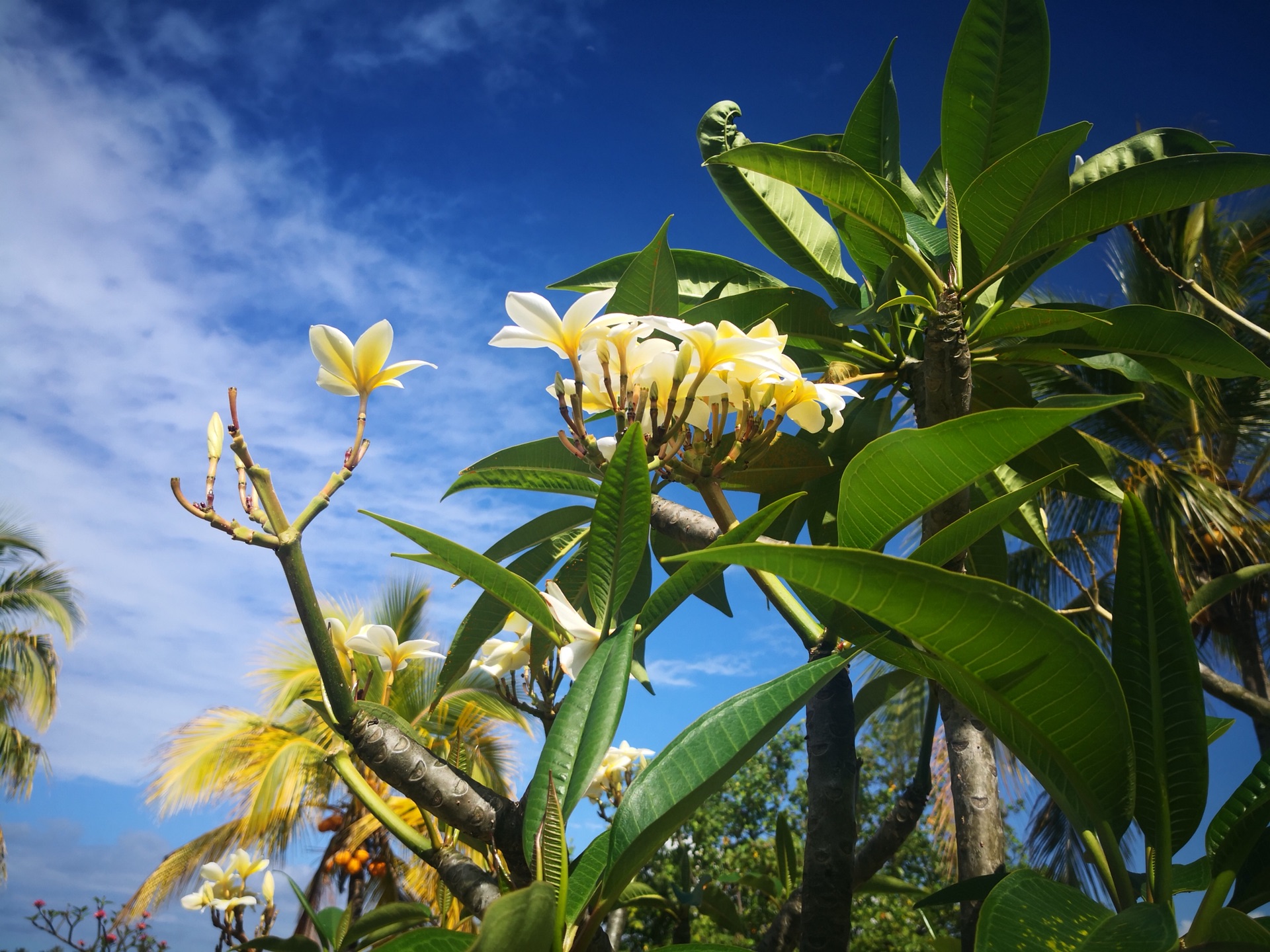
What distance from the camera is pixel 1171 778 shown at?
0.65 m

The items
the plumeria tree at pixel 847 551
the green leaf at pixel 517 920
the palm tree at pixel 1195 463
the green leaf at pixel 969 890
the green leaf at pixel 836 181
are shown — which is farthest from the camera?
the palm tree at pixel 1195 463

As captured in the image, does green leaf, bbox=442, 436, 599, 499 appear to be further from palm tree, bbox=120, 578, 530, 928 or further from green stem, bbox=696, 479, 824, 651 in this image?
palm tree, bbox=120, 578, 530, 928

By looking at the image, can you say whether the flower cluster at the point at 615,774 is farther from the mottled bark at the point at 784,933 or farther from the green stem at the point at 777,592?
the green stem at the point at 777,592

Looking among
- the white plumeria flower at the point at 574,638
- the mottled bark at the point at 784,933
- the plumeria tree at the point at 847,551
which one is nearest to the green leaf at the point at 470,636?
the plumeria tree at the point at 847,551

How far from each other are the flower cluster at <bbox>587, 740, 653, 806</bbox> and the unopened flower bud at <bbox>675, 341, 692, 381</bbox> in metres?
0.78

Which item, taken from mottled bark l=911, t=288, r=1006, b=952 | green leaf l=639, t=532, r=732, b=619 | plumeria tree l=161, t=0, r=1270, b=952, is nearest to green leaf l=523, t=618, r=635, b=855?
plumeria tree l=161, t=0, r=1270, b=952

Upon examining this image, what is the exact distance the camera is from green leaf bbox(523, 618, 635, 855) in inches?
23.9

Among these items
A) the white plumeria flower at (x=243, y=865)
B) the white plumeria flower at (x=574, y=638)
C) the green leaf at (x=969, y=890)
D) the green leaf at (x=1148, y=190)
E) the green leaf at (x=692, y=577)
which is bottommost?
the green leaf at (x=969, y=890)

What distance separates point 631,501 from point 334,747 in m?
0.45

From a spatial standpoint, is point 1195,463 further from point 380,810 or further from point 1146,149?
point 380,810

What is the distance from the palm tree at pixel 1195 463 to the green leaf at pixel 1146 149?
18.1 feet

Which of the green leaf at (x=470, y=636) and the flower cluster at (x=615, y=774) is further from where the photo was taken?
the flower cluster at (x=615, y=774)

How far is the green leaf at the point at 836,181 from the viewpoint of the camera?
1.10m

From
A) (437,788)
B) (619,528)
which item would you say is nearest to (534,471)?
(619,528)
